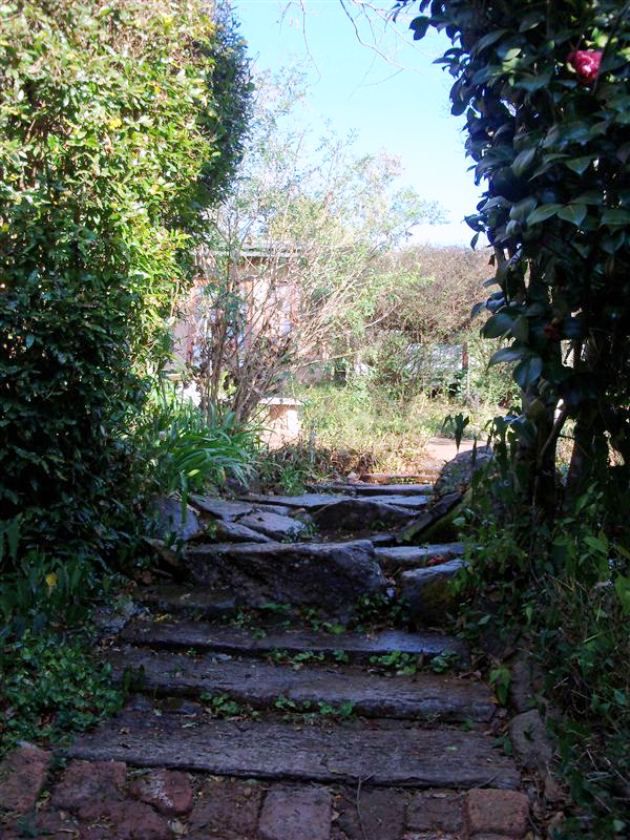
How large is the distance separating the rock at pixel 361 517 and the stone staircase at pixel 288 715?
0.44 metres

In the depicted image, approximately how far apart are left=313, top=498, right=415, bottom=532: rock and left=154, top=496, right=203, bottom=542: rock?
953mm

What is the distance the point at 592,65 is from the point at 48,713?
2.90 meters

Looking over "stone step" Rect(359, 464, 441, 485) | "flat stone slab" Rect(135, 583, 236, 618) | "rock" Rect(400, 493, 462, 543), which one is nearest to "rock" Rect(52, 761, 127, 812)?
"flat stone slab" Rect(135, 583, 236, 618)

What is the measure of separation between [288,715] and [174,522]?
1.60m

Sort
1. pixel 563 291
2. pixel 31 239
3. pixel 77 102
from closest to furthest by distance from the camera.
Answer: pixel 563 291
pixel 31 239
pixel 77 102

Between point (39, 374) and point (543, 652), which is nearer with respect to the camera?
point (543, 652)

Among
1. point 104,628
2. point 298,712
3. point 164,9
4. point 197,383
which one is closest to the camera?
point 298,712

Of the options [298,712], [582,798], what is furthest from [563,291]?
[298,712]

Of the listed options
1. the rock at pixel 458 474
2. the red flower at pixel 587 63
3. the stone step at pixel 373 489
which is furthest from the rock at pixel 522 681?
the stone step at pixel 373 489

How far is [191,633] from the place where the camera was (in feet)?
12.3

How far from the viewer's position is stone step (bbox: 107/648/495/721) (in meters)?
3.17

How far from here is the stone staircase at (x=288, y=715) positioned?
2559 mm

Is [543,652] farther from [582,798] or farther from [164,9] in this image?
[164,9]

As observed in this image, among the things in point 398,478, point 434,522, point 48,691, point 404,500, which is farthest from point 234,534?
point 398,478
